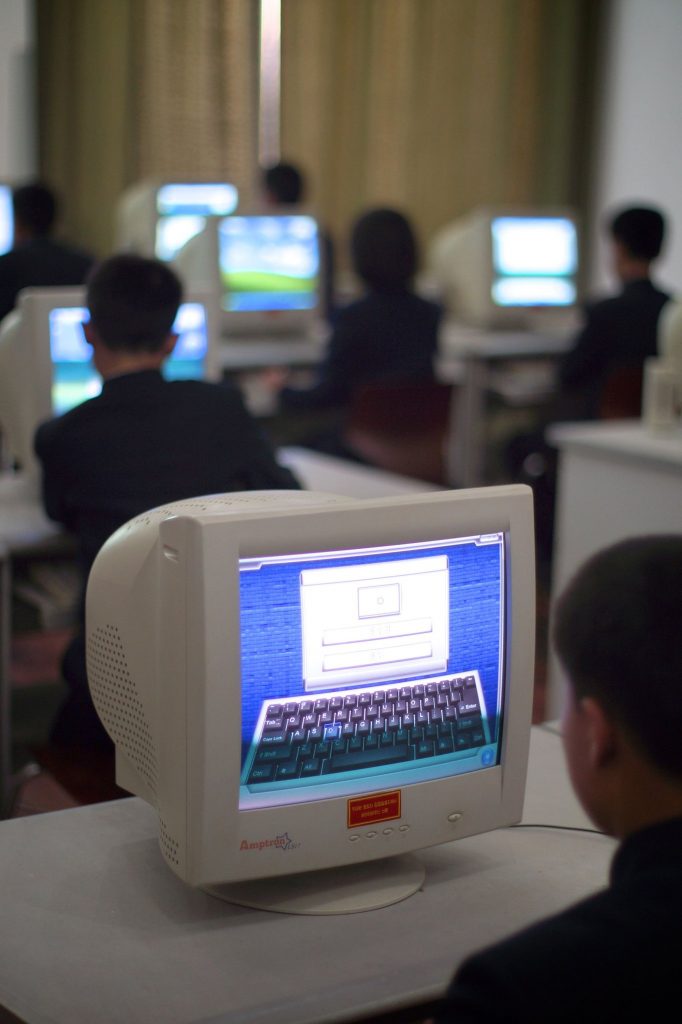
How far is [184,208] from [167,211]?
0.11m

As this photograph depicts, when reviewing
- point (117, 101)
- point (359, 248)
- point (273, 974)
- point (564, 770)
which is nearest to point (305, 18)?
point (117, 101)

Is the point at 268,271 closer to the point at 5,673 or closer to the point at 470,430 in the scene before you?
the point at 470,430

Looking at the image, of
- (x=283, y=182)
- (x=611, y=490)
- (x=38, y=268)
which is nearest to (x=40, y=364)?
(x=611, y=490)

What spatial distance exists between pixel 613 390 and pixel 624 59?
384cm

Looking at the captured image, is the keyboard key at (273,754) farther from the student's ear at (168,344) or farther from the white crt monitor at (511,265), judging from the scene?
the white crt monitor at (511,265)

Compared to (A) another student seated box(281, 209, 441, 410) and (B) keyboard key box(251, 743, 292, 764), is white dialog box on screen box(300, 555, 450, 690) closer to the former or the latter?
(B) keyboard key box(251, 743, 292, 764)

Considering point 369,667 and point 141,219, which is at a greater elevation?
point 141,219

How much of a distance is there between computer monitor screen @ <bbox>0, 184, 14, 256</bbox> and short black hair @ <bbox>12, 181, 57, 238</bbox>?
0.15ft

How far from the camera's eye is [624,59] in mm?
7520

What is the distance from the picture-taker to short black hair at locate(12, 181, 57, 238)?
5.01 metres

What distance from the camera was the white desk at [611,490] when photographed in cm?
307

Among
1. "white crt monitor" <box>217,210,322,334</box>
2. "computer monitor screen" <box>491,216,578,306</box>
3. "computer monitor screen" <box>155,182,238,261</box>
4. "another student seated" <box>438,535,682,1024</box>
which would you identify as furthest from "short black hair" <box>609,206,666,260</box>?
"another student seated" <box>438,535,682,1024</box>

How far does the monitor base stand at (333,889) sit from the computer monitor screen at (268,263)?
12.2 feet

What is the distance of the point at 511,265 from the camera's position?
5.59 m
